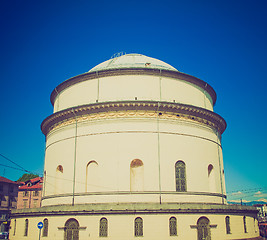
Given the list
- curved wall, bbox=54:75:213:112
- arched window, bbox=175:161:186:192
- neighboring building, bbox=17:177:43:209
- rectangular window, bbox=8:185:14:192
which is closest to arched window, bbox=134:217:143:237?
arched window, bbox=175:161:186:192

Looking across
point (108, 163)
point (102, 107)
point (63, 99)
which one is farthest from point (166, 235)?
point (63, 99)

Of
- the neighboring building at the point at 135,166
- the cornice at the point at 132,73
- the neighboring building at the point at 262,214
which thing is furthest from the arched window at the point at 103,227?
the neighboring building at the point at 262,214

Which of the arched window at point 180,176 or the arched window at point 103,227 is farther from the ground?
the arched window at point 180,176

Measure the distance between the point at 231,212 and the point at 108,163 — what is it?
8.99 m

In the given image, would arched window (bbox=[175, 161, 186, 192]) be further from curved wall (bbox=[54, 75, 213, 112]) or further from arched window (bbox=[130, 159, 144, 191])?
curved wall (bbox=[54, 75, 213, 112])

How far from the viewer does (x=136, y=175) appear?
2158 centimetres

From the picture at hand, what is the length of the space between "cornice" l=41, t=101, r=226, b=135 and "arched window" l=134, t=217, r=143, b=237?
282 inches

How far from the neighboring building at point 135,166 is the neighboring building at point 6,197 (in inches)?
1202

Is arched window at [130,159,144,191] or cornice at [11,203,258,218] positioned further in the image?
arched window at [130,159,144,191]

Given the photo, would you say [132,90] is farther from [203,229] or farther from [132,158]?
[203,229]

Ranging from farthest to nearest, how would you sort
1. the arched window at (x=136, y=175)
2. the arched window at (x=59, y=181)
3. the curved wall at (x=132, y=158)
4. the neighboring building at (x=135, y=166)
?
the arched window at (x=59, y=181), the arched window at (x=136, y=175), the curved wall at (x=132, y=158), the neighboring building at (x=135, y=166)

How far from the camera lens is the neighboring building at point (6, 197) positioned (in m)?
51.0

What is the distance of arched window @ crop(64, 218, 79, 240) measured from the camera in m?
19.4

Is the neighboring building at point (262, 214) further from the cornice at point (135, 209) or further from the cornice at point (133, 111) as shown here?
the cornice at point (133, 111)
